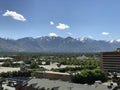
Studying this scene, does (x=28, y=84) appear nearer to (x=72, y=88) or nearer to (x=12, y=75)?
(x=72, y=88)

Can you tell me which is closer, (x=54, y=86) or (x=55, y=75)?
(x=54, y=86)

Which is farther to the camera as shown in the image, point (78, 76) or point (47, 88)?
point (78, 76)

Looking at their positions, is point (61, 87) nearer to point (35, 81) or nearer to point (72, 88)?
point (72, 88)

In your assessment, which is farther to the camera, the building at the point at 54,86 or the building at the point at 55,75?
the building at the point at 55,75

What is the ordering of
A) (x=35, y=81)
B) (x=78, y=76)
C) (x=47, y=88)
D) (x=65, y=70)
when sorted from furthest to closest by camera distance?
(x=65, y=70)
(x=78, y=76)
(x=35, y=81)
(x=47, y=88)

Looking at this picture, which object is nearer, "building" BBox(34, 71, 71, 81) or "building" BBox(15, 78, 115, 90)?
"building" BBox(15, 78, 115, 90)

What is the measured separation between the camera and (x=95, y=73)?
5246 inches

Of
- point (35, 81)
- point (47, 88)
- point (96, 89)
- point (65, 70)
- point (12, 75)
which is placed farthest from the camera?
point (65, 70)

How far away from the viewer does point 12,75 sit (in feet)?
531

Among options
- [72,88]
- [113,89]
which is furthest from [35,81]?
[113,89]

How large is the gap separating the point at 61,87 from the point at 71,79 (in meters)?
52.1

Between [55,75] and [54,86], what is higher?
[55,75]

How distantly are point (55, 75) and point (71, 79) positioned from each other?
13785 mm

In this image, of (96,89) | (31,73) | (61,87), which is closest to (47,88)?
(61,87)
